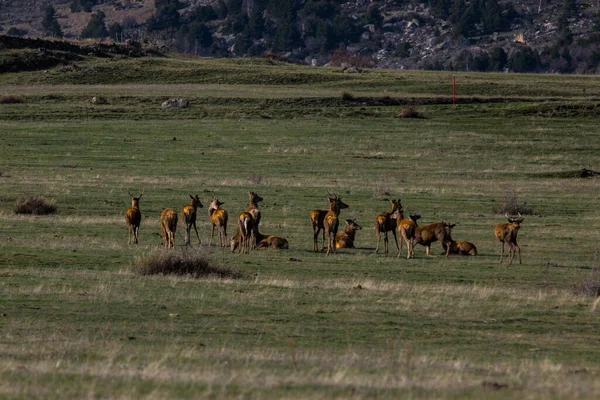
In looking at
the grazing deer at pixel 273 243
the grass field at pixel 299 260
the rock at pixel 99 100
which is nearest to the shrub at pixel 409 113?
the grass field at pixel 299 260

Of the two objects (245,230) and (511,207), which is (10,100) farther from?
(245,230)

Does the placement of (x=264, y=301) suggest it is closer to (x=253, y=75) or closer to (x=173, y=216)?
(x=173, y=216)

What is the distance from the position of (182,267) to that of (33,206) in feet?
42.0

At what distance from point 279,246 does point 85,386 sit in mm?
16398

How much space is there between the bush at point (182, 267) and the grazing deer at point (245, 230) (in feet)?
12.2

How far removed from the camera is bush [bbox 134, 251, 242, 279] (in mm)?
22828

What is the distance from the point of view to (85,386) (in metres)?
11.7

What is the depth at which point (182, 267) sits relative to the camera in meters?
23.0

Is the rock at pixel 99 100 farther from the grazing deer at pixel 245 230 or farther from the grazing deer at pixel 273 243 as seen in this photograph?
the grazing deer at pixel 245 230

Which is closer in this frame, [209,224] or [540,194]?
[209,224]

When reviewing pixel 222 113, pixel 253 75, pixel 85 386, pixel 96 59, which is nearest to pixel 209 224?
pixel 85 386

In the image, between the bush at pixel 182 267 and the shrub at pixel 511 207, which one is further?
the shrub at pixel 511 207

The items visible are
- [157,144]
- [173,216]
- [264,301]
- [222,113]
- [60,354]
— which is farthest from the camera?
[222,113]

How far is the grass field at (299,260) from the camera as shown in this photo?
1330 cm
